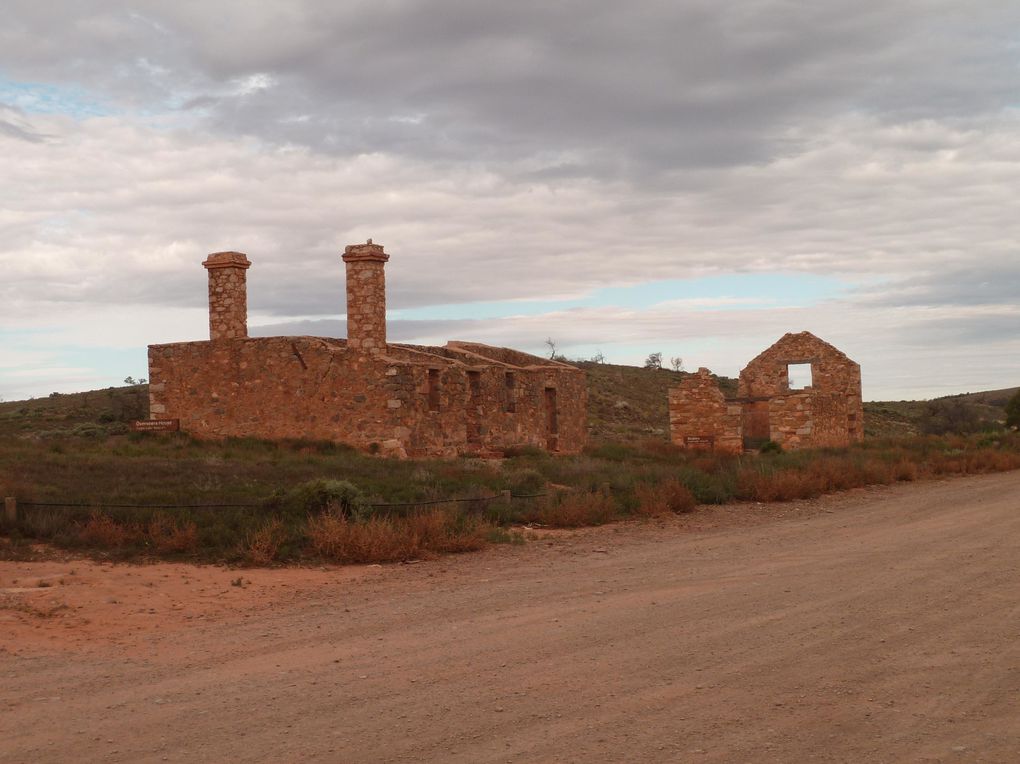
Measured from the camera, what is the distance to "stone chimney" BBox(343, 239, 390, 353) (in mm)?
21328

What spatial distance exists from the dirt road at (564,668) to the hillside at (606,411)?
17.1m

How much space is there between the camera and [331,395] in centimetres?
2136

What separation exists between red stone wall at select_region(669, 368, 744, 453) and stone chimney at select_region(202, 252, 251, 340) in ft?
34.9

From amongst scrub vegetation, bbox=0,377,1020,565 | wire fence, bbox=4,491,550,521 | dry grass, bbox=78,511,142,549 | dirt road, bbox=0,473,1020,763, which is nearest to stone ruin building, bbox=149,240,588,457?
scrub vegetation, bbox=0,377,1020,565

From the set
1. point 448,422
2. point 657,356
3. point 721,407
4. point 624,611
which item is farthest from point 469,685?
point 657,356

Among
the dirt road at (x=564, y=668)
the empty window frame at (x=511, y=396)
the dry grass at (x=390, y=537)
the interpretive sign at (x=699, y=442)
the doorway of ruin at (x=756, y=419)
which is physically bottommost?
the dirt road at (x=564, y=668)

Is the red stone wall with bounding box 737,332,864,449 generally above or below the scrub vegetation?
above

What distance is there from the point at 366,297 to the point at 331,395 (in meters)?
2.13

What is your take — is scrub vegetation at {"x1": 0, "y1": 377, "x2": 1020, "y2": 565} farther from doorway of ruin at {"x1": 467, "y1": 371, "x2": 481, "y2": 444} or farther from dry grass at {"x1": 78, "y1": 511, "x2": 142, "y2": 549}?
doorway of ruin at {"x1": 467, "y1": 371, "x2": 481, "y2": 444}

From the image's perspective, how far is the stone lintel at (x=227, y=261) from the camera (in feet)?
73.5

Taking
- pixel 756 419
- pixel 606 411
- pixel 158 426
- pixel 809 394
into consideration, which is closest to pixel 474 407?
pixel 158 426

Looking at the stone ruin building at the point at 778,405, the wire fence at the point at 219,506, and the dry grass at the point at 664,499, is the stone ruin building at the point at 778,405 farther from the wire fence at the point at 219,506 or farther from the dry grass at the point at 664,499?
the wire fence at the point at 219,506

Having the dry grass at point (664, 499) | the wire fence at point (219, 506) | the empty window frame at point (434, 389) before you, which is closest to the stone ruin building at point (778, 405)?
the empty window frame at point (434, 389)

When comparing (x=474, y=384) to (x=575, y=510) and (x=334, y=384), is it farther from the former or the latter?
(x=575, y=510)
